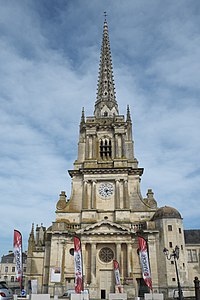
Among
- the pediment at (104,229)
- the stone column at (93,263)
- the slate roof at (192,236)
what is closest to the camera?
the stone column at (93,263)

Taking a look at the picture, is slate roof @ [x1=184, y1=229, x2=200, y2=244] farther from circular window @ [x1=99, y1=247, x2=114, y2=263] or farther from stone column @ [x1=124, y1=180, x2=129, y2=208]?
circular window @ [x1=99, y1=247, x2=114, y2=263]

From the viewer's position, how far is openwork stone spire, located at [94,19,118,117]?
51.2 meters

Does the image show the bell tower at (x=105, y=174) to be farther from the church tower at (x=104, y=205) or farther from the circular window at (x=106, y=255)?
the circular window at (x=106, y=255)

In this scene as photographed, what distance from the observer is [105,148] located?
150 feet

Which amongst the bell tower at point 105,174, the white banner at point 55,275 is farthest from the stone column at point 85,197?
the white banner at point 55,275

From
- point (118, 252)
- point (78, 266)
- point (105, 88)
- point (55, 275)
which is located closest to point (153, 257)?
point (118, 252)

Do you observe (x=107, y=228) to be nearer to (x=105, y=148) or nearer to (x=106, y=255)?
(x=106, y=255)

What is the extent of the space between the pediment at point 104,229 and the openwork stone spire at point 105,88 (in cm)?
2062

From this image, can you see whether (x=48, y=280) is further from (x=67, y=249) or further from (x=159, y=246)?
(x=159, y=246)

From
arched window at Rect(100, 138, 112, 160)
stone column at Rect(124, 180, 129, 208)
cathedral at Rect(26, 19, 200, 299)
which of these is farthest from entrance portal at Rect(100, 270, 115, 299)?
arched window at Rect(100, 138, 112, 160)

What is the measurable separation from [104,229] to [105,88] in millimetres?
27605

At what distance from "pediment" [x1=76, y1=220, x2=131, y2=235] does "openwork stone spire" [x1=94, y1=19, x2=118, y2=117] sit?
812 inches

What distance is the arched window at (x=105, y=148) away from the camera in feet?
148

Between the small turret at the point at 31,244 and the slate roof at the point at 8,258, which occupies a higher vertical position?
the small turret at the point at 31,244
